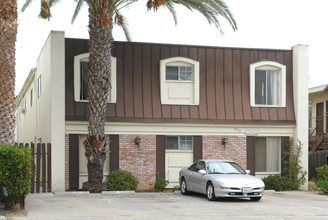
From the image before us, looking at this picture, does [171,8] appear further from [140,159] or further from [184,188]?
[184,188]

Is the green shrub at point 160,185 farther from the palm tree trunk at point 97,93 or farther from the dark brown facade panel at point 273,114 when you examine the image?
the dark brown facade panel at point 273,114

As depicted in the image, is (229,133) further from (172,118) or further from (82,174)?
(82,174)

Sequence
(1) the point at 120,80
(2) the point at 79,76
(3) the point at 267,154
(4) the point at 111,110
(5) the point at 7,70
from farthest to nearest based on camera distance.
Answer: (3) the point at 267,154 < (1) the point at 120,80 < (4) the point at 111,110 < (2) the point at 79,76 < (5) the point at 7,70

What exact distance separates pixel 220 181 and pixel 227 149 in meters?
6.58

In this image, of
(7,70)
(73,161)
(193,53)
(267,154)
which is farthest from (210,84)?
(7,70)

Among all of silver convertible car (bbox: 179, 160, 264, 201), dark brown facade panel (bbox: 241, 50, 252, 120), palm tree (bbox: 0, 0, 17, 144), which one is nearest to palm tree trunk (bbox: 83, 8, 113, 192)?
silver convertible car (bbox: 179, 160, 264, 201)

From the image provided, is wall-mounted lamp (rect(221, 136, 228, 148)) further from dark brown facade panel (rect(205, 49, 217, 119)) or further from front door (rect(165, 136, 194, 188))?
front door (rect(165, 136, 194, 188))

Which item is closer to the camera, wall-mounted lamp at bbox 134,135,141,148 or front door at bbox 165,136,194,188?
wall-mounted lamp at bbox 134,135,141,148

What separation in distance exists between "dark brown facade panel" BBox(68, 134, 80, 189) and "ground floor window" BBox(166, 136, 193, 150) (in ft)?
13.0

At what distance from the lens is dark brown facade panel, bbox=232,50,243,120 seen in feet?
79.7

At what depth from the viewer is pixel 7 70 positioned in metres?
15.7

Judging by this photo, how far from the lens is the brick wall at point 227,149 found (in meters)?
23.9

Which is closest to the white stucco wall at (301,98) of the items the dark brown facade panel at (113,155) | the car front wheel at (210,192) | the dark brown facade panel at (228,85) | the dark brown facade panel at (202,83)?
the dark brown facade panel at (228,85)

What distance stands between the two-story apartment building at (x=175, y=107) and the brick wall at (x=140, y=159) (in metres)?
0.04
